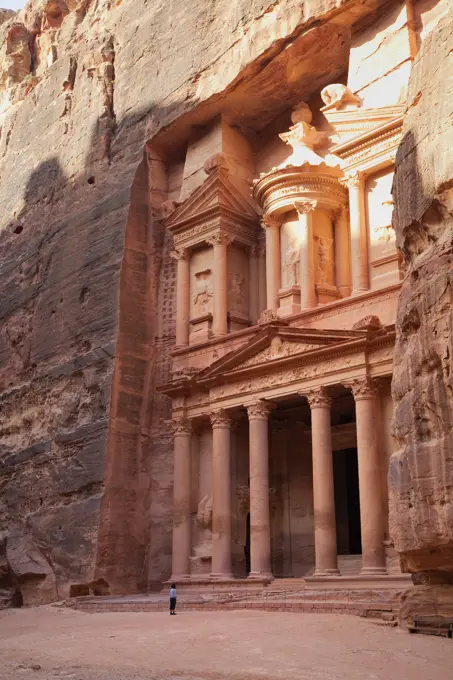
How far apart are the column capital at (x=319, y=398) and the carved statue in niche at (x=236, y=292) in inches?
208

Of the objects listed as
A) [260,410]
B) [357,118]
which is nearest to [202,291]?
[260,410]

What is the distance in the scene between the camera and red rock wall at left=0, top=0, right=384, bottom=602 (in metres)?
22.2

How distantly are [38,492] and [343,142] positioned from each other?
43.3 ft

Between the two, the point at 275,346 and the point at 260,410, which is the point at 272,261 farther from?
the point at 260,410

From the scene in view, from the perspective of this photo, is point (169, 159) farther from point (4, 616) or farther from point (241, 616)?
point (241, 616)

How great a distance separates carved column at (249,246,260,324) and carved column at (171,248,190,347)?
186 cm

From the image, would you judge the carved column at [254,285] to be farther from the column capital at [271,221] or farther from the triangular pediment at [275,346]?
the triangular pediment at [275,346]

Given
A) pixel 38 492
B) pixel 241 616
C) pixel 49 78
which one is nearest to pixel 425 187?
pixel 241 616

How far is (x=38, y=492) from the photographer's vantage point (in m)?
24.1

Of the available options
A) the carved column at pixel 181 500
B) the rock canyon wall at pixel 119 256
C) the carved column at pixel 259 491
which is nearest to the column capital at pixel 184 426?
the carved column at pixel 181 500

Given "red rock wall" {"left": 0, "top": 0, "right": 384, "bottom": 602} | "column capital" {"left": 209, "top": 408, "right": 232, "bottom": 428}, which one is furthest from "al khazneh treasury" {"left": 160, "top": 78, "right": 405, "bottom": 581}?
"red rock wall" {"left": 0, "top": 0, "right": 384, "bottom": 602}

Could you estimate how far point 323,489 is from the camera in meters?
18.7

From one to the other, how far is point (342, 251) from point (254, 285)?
3194 millimetres

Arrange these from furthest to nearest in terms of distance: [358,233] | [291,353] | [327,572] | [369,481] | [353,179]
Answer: [353,179], [358,233], [291,353], [327,572], [369,481]
